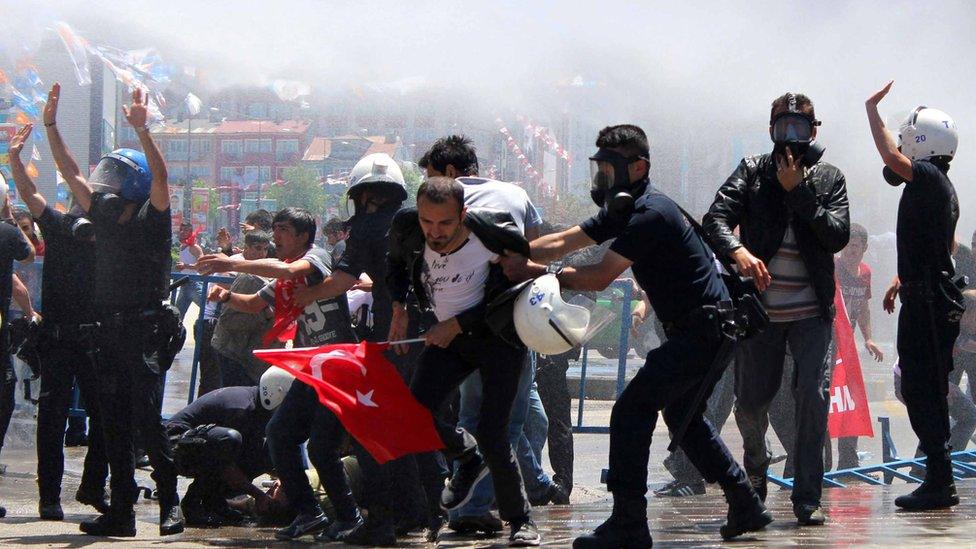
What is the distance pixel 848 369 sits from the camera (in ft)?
28.7

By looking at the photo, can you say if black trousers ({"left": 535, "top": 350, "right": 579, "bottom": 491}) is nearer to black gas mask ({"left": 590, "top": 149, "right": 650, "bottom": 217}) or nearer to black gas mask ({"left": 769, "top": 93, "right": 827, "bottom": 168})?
black gas mask ({"left": 769, "top": 93, "right": 827, "bottom": 168})

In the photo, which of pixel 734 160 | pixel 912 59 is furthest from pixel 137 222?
pixel 734 160

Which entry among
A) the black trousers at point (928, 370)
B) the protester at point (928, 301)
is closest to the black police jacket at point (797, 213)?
the protester at point (928, 301)

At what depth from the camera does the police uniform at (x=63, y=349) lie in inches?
251

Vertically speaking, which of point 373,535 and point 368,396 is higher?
point 368,396

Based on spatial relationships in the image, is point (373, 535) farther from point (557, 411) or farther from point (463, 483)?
point (557, 411)

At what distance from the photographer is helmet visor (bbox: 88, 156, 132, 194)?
5.97 m

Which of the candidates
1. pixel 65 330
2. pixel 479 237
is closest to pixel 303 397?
pixel 479 237

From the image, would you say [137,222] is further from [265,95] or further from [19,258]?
[265,95]

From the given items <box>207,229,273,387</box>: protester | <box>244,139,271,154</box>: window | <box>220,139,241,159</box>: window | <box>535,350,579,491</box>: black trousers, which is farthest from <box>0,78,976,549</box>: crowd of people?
<box>220,139,241,159</box>: window

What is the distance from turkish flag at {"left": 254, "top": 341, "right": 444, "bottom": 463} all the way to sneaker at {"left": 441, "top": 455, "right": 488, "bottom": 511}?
0.18 m

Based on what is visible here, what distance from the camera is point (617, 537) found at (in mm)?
4789

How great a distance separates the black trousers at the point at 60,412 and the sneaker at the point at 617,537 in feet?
8.84

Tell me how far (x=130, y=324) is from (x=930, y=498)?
11.7 feet
